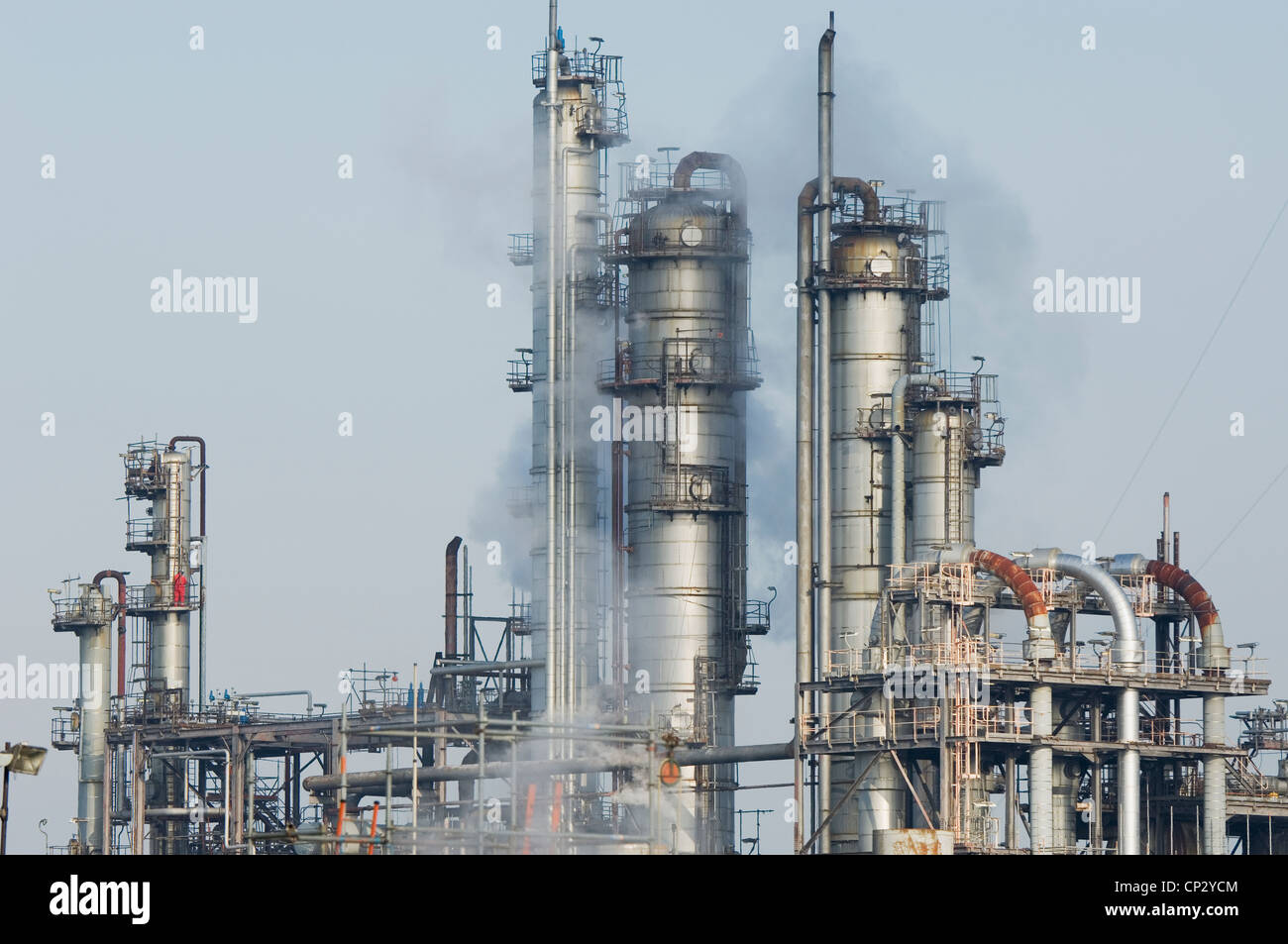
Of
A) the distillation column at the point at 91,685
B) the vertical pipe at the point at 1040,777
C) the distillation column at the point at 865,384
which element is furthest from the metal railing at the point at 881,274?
the distillation column at the point at 91,685

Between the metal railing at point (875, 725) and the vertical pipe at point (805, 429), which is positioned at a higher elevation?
the vertical pipe at point (805, 429)

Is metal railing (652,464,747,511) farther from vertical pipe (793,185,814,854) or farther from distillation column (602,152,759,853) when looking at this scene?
vertical pipe (793,185,814,854)

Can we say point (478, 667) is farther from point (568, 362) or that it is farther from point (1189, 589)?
point (1189, 589)

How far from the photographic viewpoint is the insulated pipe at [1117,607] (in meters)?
61.6

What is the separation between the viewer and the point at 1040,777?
60.8 m

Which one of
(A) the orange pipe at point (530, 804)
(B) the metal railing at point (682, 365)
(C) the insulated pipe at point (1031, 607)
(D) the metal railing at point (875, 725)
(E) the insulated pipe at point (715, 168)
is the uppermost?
(E) the insulated pipe at point (715, 168)

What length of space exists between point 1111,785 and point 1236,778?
5016mm

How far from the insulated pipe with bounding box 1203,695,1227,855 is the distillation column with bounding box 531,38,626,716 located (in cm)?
1683

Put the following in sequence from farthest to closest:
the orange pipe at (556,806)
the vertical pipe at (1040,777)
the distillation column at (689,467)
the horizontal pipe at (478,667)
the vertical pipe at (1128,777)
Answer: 1. the horizontal pipe at (478,667)
2. the distillation column at (689,467)
3. the vertical pipe at (1128,777)
4. the vertical pipe at (1040,777)
5. the orange pipe at (556,806)

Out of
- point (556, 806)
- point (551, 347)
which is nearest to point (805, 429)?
point (551, 347)

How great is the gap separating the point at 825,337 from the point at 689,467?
542 centimetres

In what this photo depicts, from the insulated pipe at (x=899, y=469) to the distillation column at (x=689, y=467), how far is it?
6317 mm

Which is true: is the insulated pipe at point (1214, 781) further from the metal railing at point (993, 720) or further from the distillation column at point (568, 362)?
the distillation column at point (568, 362)
